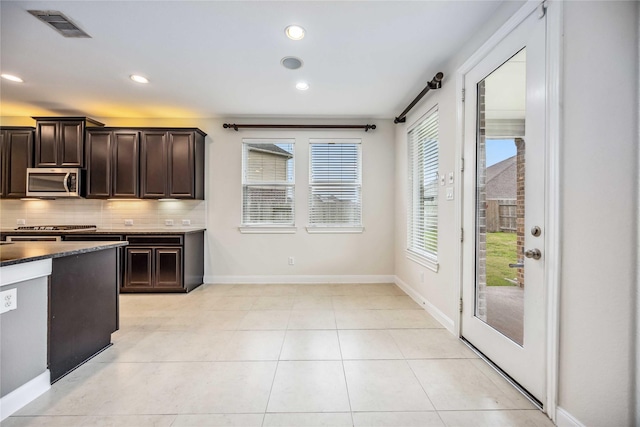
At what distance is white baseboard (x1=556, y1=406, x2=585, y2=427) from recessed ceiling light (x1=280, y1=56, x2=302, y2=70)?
3.25 metres

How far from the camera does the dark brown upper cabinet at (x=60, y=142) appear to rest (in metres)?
3.77

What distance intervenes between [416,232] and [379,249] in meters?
0.89

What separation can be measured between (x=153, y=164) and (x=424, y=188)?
3920mm

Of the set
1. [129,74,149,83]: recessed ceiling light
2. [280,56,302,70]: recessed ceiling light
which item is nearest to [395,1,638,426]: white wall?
[280,56,302,70]: recessed ceiling light

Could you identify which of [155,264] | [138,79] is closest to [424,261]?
[155,264]

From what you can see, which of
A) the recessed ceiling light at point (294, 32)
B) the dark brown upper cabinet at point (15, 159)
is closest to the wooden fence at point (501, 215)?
the recessed ceiling light at point (294, 32)

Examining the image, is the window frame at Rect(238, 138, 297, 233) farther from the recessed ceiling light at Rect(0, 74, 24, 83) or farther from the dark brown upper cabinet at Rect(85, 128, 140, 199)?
the recessed ceiling light at Rect(0, 74, 24, 83)

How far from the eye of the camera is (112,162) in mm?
3838

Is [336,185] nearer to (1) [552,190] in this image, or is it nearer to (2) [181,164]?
(2) [181,164]

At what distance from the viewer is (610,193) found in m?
1.17

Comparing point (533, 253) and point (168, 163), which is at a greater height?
point (168, 163)

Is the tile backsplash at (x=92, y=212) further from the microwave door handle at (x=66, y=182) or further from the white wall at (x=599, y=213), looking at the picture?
the white wall at (x=599, y=213)

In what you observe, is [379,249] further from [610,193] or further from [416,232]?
[610,193]

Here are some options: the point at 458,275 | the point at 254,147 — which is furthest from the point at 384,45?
the point at 254,147
